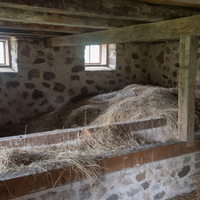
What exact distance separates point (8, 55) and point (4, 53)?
9cm

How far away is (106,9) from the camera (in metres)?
1.99

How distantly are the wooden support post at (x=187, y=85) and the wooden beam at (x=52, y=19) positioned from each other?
0.79m

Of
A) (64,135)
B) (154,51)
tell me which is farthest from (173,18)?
(154,51)

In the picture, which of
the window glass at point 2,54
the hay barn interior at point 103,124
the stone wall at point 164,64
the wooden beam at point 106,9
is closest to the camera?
the wooden beam at point 106,9

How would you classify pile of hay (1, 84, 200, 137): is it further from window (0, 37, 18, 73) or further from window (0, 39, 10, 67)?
window (0, 39, 10, 67)

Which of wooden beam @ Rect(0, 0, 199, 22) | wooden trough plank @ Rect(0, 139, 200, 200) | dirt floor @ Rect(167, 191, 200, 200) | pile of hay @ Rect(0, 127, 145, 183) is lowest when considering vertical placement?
dirt floor @ Rect(167, 191, 200, 200)

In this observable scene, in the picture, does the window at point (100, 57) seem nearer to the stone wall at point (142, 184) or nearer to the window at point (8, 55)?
the window at point (8, 55)

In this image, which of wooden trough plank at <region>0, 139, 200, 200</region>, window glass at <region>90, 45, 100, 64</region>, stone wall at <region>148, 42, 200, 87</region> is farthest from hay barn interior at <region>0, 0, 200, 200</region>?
window glass at <region>90, 45, 100, 64</region>

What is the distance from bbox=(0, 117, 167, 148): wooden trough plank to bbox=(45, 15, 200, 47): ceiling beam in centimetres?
99

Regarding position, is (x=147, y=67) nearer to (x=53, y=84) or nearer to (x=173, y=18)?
(x=53, y=84)

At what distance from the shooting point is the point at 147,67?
18.7ft

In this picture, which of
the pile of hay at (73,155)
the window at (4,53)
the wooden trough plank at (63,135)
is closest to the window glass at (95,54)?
the window at (4,53)

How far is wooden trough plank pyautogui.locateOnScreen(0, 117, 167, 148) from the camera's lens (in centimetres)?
217

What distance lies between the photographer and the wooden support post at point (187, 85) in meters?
2.25
